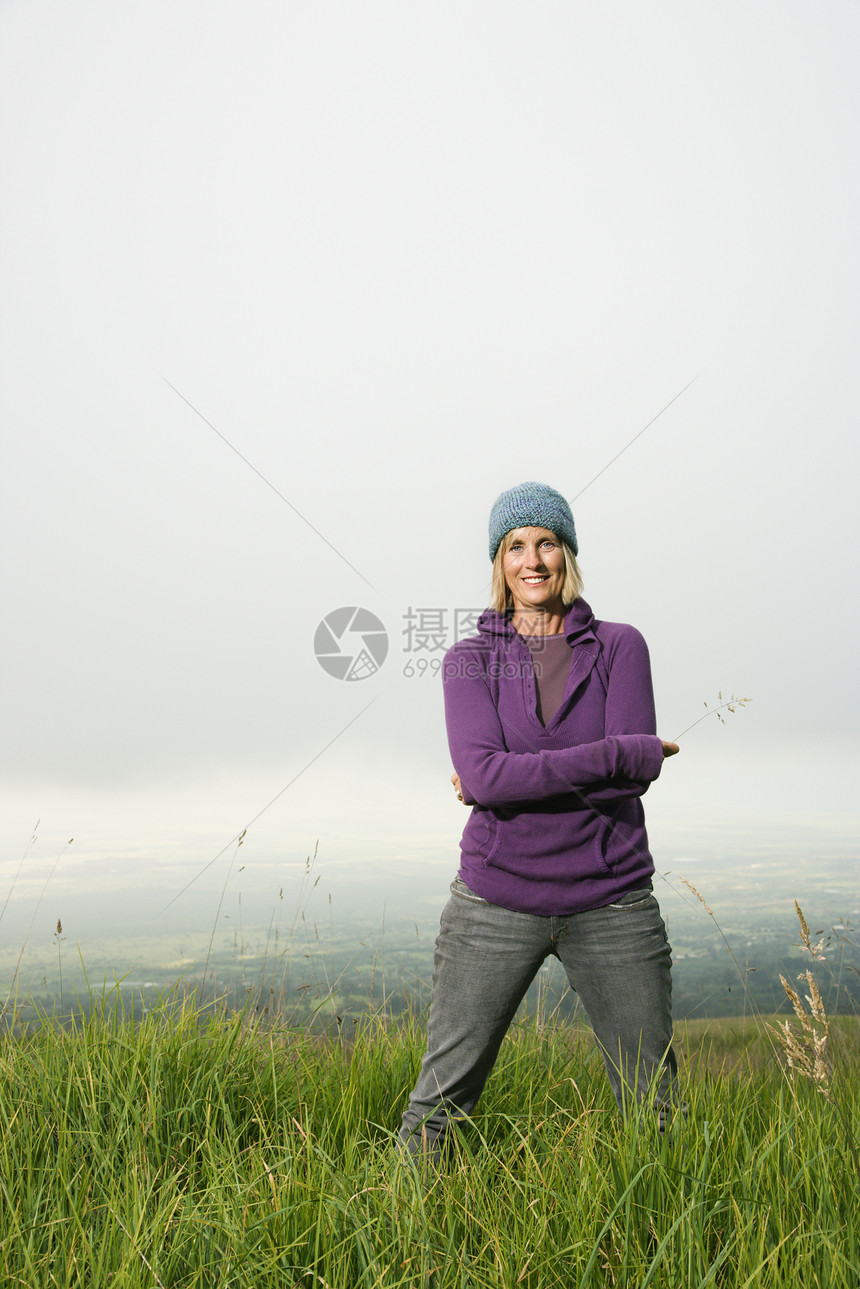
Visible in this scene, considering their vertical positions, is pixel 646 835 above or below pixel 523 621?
below

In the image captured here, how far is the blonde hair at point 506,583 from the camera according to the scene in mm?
3254

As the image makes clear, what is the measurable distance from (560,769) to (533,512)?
104 centimetres

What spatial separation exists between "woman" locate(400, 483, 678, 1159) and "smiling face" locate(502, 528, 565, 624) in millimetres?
347

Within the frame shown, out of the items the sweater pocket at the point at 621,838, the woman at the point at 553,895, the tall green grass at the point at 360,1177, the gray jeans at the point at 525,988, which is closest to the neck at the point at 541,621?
the woman at the point at 553,895

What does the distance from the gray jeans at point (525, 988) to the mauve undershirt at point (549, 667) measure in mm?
736

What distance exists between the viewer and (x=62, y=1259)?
2148 mm

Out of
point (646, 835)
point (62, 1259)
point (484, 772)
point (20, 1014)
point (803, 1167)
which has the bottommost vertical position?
point (62, 1259)

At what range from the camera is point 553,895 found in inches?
111

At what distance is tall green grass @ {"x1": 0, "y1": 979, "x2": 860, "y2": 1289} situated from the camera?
199cm

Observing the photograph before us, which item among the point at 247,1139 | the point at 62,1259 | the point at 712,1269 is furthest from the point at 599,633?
the point at 62,1259

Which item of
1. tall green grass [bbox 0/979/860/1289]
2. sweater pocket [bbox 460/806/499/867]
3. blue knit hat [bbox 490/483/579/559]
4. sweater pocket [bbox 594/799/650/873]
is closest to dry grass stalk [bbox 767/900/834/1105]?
tall green grass [bbox 0/979/860/1289]

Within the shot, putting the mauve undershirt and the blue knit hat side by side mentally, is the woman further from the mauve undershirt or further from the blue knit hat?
the blue knit hat

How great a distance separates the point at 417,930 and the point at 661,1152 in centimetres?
270

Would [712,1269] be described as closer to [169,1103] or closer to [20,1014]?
[169,1103]
